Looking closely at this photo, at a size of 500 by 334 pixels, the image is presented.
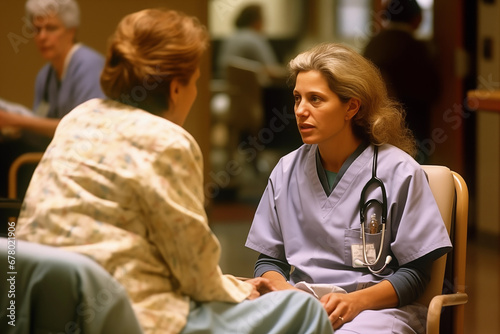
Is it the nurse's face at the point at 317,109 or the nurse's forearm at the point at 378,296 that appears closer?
the nurse's forearm at the point at 378,296

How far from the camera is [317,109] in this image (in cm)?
178

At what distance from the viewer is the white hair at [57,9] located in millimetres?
3090

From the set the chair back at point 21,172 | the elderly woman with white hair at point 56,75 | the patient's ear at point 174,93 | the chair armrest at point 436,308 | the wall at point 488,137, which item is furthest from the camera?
the wall at point 488,137

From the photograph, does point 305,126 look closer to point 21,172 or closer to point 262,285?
point 262,285

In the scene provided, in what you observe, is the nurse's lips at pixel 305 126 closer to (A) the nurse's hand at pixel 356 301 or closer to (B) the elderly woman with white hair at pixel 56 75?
(A) the nurse's hand at pixel 356 301

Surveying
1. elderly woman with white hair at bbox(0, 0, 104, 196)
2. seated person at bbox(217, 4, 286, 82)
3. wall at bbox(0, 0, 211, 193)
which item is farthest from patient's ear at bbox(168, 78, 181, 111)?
seated person at bbox(217, 4, 286, 82)

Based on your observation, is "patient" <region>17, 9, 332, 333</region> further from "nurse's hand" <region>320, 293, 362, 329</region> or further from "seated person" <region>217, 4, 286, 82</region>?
"seated person" <region>217, 4, 286, 82</region>

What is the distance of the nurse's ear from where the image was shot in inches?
71.3

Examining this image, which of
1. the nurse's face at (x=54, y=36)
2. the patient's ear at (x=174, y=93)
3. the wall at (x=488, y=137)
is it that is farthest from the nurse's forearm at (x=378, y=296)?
the wall at (x=488, y=137)

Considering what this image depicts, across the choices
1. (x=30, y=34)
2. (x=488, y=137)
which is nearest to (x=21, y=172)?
(x=30, y=34)

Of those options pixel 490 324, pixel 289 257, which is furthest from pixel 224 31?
pixel 289 257

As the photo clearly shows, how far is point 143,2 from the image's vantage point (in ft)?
14.5

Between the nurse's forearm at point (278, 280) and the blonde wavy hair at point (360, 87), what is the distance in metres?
0.41

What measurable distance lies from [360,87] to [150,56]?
62cm
